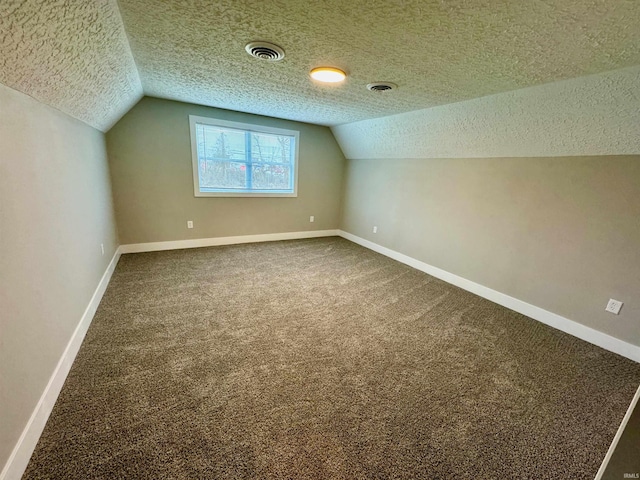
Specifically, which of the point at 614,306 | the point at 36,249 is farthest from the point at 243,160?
the point at 614,306

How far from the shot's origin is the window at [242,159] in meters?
3.62

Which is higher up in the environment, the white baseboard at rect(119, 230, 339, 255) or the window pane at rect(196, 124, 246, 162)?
the window pane at rect(196, 124, 246, 162)

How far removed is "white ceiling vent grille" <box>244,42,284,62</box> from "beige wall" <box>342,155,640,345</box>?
7.70 ft

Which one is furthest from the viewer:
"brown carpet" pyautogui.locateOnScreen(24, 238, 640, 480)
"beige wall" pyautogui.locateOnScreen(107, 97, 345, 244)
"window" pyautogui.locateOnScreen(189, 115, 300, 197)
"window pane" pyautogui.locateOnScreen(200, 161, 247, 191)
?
"window pane" pyautogui.locateOnScreen(200, 161, 247, 191)

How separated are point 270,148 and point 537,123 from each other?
327 cm

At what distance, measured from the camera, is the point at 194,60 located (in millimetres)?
1821

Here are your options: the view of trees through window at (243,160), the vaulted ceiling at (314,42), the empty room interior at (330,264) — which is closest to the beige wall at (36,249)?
the empty room interior at (330,264)

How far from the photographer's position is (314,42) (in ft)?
4.76

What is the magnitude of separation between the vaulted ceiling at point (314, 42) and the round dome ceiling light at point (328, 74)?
0.08m

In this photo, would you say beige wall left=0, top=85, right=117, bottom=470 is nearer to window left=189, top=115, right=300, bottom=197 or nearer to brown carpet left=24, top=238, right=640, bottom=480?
brown carpet left=24, top=238, right=640, bottom=480

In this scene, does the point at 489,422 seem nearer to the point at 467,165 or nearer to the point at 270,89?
the point at 467,165

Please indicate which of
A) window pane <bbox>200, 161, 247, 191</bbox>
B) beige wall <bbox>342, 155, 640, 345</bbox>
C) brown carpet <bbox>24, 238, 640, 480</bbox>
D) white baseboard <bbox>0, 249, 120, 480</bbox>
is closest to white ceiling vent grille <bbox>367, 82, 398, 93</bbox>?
beige wall <bbox>342, 155, 640, 345</bbox>

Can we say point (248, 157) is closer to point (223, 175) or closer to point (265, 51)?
point (223, 175)

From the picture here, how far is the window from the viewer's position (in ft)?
11.9
